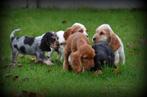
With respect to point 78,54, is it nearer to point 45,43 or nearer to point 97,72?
point 97,72

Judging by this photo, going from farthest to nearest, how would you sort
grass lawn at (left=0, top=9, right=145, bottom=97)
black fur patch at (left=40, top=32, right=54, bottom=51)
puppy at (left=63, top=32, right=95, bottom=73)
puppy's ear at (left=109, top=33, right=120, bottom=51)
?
black fur patch at (left=40, top=32, right=54, bottom=51) → puppy's ear at (left=109, top=33, right=120, bottom=51) → puppy at (left=63, top=32, right=95, bottom=73) → grass lawn at (left=0, top=9, right=145, bottom=97)

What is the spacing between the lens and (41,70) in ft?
24.1

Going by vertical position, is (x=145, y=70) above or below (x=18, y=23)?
below

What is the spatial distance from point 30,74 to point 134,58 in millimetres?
1670

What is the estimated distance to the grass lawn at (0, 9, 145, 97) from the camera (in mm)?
6664

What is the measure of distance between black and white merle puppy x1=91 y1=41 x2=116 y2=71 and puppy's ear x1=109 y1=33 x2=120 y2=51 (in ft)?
0.24

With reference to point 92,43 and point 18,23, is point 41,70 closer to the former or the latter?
point 92,43

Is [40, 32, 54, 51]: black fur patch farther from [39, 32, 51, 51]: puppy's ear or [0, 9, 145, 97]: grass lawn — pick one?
[0, 9, 145, 97]: grass lawn

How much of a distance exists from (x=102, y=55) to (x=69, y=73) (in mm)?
520

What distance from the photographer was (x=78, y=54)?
703 cm

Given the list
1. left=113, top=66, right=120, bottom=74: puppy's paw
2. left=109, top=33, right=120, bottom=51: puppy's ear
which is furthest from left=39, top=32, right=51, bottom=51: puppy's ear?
left=113, top=66, right=120, bottom=74: puppy's paw

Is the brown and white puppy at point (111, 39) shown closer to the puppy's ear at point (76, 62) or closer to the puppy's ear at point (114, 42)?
the puppy's ear at point (114, 42)

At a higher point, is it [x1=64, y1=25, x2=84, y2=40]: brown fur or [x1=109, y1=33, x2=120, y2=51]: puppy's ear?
[x1=64, y1=25, x2=84, y2=40]: brown fur

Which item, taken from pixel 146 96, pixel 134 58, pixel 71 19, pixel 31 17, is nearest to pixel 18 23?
pixel 31 17
